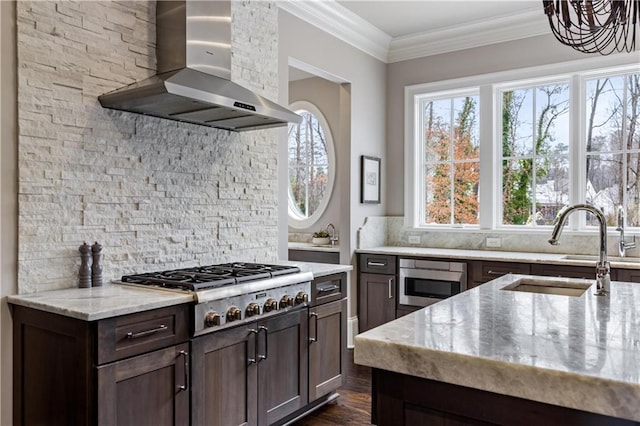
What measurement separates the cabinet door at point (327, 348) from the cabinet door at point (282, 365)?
0.07 meters

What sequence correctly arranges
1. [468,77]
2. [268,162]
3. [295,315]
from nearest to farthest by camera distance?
[295,315]
[268,162]
[468,77]

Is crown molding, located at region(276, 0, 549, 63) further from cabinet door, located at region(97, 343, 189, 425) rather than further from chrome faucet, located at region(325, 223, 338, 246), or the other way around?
cabinet door, located at region(97, 343, 189, 425)

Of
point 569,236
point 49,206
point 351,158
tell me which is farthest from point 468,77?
point 49,206

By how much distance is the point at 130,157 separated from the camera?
263 cm

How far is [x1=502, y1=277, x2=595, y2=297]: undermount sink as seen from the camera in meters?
2.28

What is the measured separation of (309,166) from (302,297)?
3299 mm

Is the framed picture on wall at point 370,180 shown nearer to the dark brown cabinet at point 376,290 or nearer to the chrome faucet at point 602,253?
the dark brown cabinet at point 376,290

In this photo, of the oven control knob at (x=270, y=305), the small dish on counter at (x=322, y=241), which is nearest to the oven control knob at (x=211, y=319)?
the oven control knob at (x=270, y=305)

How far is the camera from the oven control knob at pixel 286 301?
2711 mm

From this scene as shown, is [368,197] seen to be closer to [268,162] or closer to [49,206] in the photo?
[268,162]

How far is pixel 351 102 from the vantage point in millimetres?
4590

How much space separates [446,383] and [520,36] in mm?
4051

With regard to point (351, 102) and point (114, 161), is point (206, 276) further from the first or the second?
point (351, 102)

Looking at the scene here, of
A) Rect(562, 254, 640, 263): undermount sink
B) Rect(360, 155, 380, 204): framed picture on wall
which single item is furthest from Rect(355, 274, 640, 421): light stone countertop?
Rect(360, 155, 380, 204): framed picture on wall
